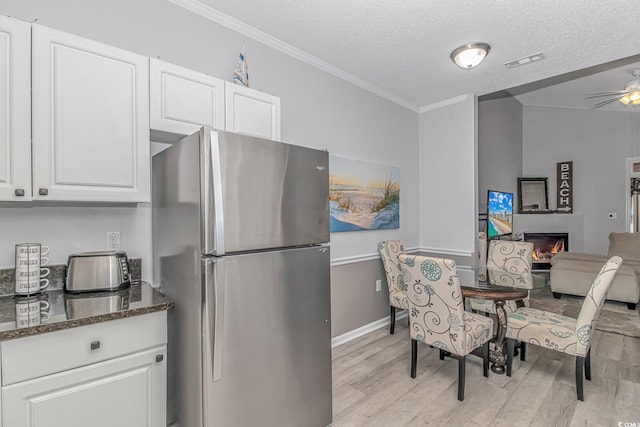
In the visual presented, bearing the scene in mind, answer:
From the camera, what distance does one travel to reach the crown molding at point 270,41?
222 centimetres

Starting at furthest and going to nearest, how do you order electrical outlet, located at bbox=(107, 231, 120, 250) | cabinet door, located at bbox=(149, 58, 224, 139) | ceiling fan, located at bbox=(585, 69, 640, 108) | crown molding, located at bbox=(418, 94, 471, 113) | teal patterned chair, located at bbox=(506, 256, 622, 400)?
1. ceiling fan, located at bbox=(585, 69, 640, 108)
2. crown molding, located at bbox=(418, 94, 471, 113)
3. teal patterned chair, located at bbox=(506, 256, 622, 400)
4. electrical outlet, located at bbox=(107, 231, 120, 250)
5. cabinet door, located at bbox=(149, 58, 224, 139)

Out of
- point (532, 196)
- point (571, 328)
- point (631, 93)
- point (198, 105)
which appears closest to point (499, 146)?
point (532, 196)

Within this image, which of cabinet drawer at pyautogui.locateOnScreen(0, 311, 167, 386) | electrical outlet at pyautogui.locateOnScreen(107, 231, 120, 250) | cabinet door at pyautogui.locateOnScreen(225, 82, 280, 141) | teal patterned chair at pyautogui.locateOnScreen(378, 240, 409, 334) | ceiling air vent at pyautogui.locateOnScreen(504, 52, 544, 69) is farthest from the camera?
teal patterned chair at pyautogui.locateOnScreen(378, 240, 409, 334)

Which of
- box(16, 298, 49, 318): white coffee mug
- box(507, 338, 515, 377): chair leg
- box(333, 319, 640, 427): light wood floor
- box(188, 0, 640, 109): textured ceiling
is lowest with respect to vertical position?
box(333, 319, 640, 427): light wood floor

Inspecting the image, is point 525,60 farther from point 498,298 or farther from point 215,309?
point 215,309

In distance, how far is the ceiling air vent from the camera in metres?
2.93

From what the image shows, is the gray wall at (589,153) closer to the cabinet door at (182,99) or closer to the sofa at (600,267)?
the sofa at (600,267)

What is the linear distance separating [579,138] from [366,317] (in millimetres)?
6224

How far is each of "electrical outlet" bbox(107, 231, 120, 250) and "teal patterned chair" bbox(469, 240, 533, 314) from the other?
2.86 metres

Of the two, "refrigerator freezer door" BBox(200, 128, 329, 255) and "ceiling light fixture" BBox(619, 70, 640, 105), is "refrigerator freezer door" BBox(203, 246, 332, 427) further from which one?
"ceiling light fixture" BBox(619, 70, 640, 105)

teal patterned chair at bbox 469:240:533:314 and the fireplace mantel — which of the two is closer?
teal patterned chair at bbox 469:240:533:314

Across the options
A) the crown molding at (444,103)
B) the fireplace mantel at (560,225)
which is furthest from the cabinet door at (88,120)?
the fireplace mantel at (560,225)

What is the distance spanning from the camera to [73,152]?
59.8 inches

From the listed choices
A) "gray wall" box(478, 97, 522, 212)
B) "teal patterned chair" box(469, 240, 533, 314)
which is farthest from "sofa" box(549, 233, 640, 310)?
"teal patterned chair" box(469, 240, 533, 314)
